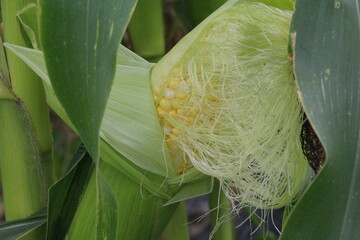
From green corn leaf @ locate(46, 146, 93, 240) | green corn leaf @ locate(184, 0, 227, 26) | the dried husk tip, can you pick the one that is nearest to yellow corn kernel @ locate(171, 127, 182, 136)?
the dried husk tip

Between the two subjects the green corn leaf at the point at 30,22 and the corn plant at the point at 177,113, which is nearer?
the corn plant at the point at 177,113

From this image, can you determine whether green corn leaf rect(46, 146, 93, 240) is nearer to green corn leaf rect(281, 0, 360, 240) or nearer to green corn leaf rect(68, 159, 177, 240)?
green corn leaf rect(68, 159, 177, 240)

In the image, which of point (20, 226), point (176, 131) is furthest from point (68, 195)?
point (176, 131)

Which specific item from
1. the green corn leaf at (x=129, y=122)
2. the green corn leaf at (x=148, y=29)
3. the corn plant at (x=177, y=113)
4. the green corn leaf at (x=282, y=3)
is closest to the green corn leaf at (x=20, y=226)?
the corn plant at (x=177, y=113)

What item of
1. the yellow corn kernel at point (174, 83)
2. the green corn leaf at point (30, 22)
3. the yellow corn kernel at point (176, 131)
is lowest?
the yellow corn kernel at point (176, 131)

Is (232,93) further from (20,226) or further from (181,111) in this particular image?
(20,226)

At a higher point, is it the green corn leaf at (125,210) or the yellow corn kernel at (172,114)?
the yellow corn kernel at (172,114)

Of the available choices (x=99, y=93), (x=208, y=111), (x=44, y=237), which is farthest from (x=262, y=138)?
(x=44, y=237)

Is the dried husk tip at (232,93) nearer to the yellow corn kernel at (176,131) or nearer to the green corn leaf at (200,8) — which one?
the yellow corn kernel at (176,131)
